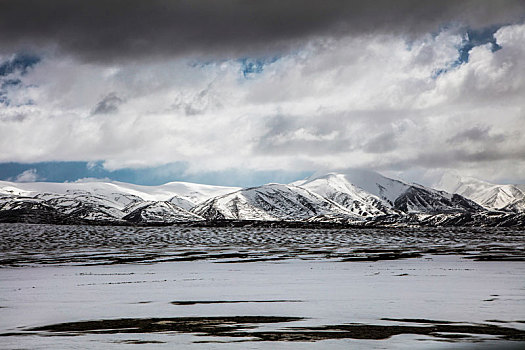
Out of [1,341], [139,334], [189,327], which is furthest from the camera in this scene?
[189,327]

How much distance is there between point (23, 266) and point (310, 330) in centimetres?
2477

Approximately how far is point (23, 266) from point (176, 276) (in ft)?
37.2

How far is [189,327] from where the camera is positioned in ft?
42.8

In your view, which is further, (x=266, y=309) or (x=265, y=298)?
(x=265, y=298)

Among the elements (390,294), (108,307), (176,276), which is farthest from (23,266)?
(390,294)

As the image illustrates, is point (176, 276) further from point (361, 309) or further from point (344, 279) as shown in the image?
point (361, 309)

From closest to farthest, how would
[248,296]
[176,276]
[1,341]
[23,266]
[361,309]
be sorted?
[1,341] → [361,309] → [248,296] → [176,276] → [23,266]

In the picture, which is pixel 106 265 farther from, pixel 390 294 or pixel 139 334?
pixel 139 334

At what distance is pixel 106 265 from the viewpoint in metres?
33.5

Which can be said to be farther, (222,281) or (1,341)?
(222,281)

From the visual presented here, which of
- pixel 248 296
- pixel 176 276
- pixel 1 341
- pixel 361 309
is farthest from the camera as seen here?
pixel 176 276

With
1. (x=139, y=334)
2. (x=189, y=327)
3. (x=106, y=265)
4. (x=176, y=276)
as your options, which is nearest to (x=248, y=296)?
(x=189, y=327)

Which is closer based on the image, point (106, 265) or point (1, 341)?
point (1, 341)

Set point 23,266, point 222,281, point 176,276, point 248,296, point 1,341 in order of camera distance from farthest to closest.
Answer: point 23,266 → point 176,276 → point 222,281 → point 248,296 → point 1,341
